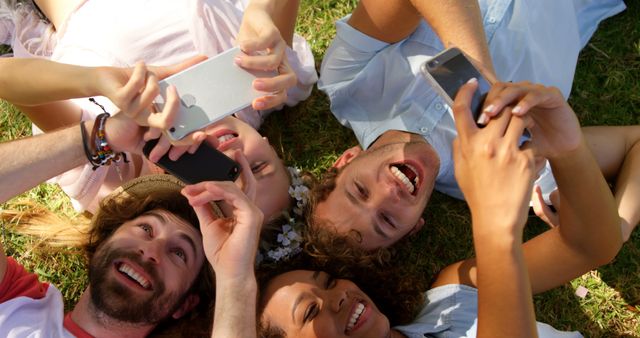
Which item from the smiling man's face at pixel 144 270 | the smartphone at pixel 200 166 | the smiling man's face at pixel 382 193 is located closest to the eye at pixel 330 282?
the smiling man's face at pixel 382 193

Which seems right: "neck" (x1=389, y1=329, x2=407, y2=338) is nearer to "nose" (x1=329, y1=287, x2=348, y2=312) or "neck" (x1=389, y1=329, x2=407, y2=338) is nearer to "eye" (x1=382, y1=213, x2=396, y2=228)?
"nose" (x1=329, y1=287, x2=348, y2=312)

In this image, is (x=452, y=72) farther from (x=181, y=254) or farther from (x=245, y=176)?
(x=181, y=254)

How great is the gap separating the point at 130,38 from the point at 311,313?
5.50 ft

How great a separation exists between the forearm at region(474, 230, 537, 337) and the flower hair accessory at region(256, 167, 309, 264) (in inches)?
41.3

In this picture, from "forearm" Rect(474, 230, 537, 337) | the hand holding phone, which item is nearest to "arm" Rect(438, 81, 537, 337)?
"forearm" Rect(474, 230, 537, 337)

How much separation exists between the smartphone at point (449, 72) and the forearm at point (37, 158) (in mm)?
1400

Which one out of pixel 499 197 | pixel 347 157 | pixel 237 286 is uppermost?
pixel 499 197

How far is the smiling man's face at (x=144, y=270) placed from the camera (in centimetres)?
245

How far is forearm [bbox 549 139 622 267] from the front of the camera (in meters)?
2.20

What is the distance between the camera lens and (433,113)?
2805mm

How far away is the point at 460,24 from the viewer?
2240mm

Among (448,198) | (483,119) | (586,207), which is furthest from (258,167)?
(586,207)

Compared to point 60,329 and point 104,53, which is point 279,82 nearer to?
point 104,53

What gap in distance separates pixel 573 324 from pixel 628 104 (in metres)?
1.41
